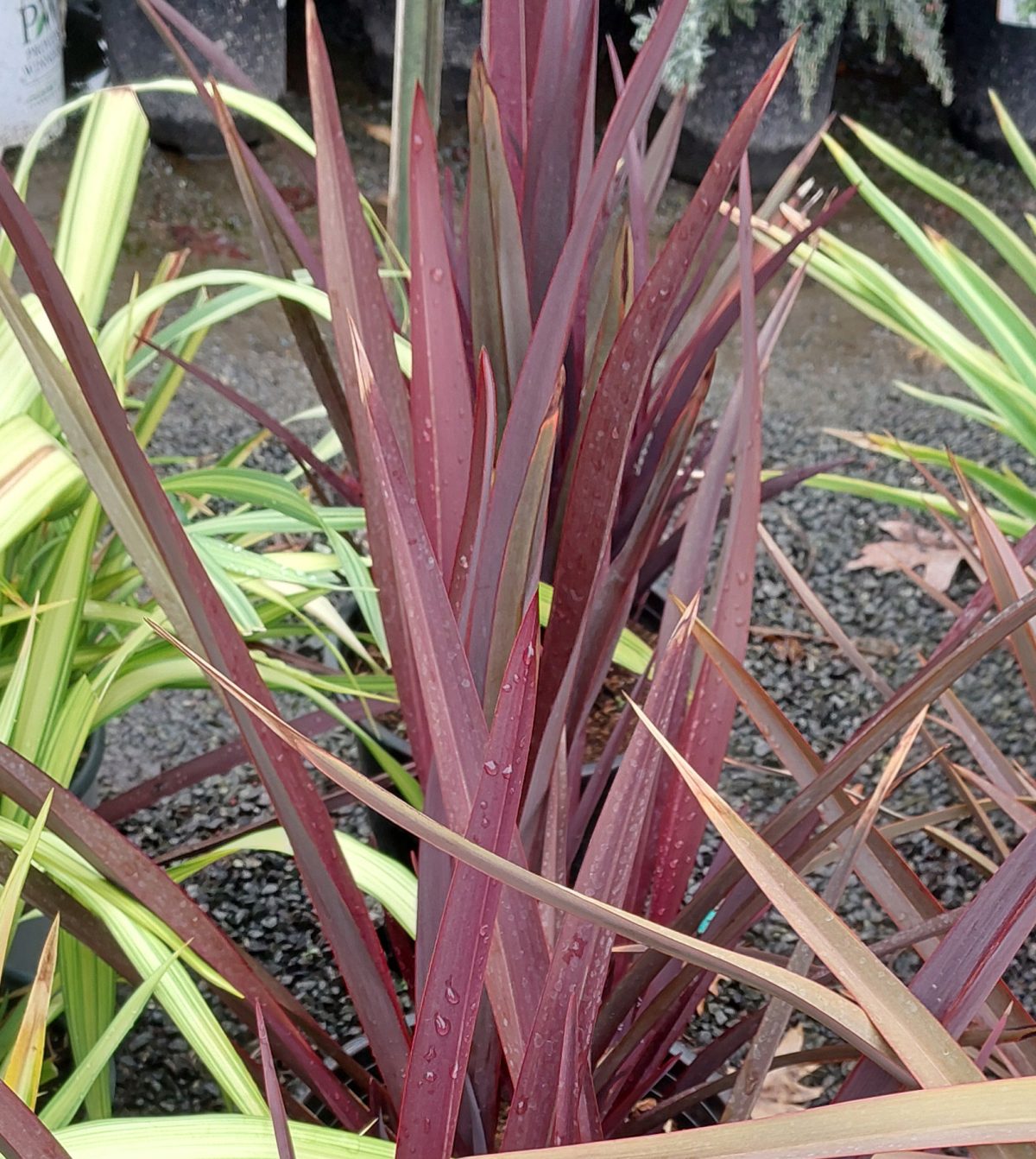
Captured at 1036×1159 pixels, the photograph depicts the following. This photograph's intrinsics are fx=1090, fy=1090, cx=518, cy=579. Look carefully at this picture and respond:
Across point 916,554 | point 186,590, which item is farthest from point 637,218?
point 916,554

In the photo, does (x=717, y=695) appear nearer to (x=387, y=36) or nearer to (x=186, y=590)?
(x=186, y=590)

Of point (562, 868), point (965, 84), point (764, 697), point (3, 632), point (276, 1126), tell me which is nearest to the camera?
point (276, 1126)

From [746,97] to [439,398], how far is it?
7.30ft

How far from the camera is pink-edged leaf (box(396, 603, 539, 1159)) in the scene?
344mm

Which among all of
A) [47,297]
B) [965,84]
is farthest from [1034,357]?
[965,84]

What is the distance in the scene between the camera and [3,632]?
860 mm

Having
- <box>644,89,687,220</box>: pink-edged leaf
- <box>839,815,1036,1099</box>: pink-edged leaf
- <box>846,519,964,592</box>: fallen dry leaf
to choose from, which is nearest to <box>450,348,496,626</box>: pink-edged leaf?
<box>839,815,1036,1099</box>: pink-edged leaf

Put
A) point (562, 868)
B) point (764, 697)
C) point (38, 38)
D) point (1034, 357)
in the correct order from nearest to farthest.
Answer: point (764, 697), point (562, 868), point (1034, 357), point (38, 38)

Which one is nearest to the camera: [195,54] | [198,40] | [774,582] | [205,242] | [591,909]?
A: [591,909]

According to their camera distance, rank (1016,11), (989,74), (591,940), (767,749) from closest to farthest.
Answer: (591,940) → (767,749) → (1016,11) → (989,74)

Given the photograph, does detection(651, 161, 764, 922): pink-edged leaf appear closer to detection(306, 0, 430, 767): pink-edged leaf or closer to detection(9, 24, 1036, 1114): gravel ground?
detection(306, 0, 430, 767): pink-edged leaf

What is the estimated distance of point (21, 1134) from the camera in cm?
35

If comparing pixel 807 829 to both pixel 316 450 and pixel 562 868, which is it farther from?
pixel 316 450

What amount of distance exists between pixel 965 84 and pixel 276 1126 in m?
3.12
